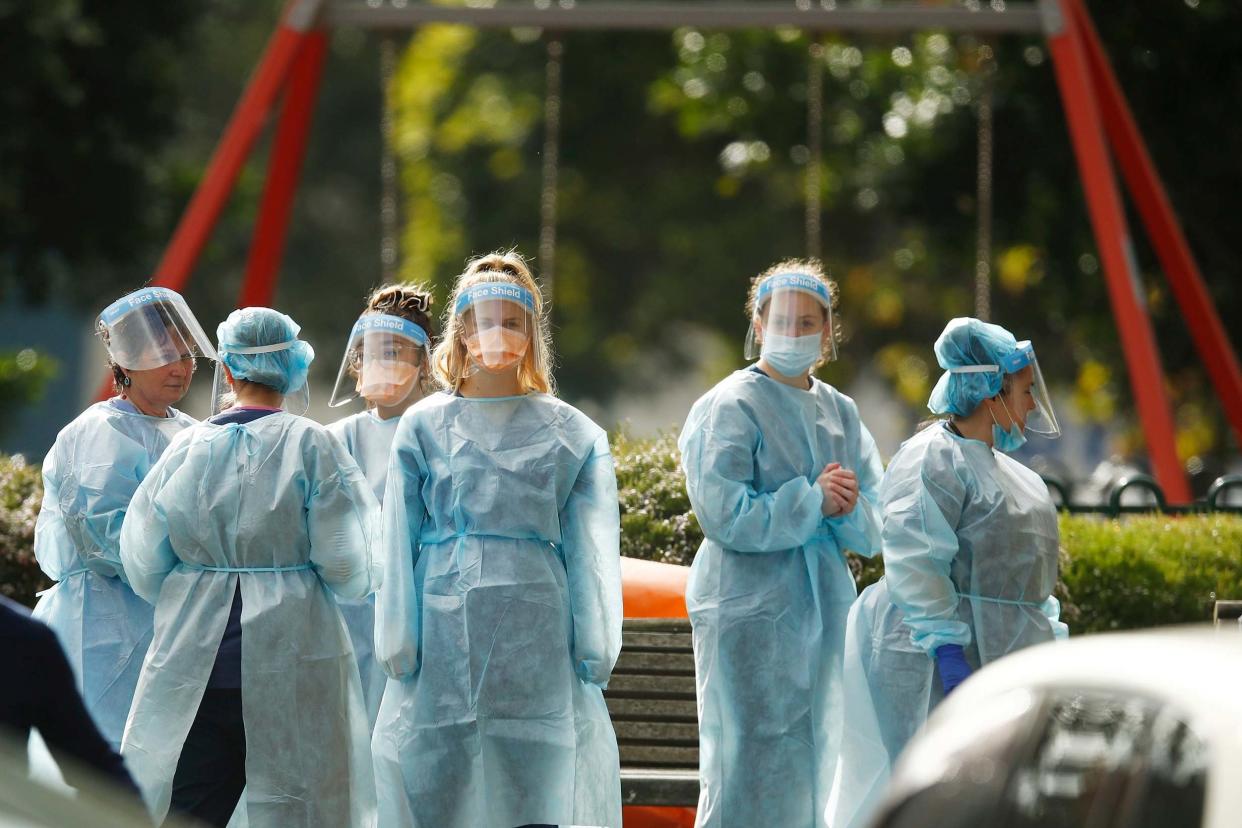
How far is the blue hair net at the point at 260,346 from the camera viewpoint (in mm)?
5207

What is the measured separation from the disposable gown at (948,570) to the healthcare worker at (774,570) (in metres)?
0.25

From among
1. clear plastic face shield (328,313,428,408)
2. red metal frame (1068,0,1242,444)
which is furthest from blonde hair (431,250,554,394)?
red metal frame (1068,0,1242,444)

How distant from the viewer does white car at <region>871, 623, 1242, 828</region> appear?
2.56 m

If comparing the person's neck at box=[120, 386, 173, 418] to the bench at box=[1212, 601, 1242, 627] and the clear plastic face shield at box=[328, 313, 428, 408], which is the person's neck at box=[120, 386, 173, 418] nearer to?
the clear plastic face shield at box=[328, 313, 428, 408]

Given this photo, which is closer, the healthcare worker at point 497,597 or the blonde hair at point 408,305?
the healthcare worker at point 497,597

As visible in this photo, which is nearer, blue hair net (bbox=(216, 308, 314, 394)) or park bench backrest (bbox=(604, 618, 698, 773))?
blue hair net (bbox=(216, 308, 314, 394))

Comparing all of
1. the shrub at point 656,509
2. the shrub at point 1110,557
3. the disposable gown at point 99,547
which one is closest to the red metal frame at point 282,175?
the shrub at point 656,509

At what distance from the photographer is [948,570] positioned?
209 inches

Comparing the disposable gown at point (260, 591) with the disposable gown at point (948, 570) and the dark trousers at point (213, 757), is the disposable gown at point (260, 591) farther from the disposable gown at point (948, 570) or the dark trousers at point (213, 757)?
the disposable gown at point (948, 570)

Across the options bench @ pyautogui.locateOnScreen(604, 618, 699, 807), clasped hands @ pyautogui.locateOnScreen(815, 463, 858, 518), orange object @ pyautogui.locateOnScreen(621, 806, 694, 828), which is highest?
clasped hands @ pyautogui.locateOnScreen(815, 463, 858, 518)

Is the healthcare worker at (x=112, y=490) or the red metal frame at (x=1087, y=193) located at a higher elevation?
the red metal frame at (x=1087, y=193)

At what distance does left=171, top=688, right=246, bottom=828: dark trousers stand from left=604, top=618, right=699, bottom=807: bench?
1.71 m

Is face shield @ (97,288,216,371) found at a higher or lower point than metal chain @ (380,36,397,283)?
lower

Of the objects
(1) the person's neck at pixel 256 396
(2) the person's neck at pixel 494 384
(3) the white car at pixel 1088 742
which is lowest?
(3) the white car at pixel 1088 742
